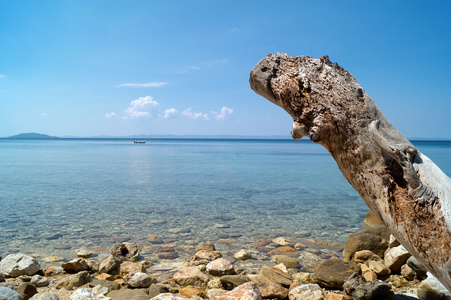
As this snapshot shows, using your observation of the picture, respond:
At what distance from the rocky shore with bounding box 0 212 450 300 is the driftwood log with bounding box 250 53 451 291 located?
2.06 m

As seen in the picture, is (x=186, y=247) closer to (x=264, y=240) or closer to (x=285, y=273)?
(x=264, y=240)

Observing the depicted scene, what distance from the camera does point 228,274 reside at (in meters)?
6.06

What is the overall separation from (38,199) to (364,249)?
44.5 feet

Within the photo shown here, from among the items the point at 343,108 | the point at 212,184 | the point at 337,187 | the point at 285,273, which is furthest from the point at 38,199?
the point at 337,187

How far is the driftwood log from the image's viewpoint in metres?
2.89

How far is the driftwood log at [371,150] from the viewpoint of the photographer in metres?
2.89

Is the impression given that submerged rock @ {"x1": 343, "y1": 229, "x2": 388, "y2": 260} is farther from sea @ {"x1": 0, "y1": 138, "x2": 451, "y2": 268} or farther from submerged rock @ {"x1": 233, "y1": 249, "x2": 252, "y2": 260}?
submerged rock @ {"x1": 233, "y1": 249, "x2": 252, "y2": 260}

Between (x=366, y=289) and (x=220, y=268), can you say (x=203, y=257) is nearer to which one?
(x=220, y=268)

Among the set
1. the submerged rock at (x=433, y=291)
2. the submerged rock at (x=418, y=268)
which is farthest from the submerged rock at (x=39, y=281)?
the submerged rock at (x=418, y=268)

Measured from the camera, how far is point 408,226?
3.01 metres

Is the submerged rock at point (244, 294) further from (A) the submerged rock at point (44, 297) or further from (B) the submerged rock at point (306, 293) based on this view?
(A) the submerged rock at point (44, 297)

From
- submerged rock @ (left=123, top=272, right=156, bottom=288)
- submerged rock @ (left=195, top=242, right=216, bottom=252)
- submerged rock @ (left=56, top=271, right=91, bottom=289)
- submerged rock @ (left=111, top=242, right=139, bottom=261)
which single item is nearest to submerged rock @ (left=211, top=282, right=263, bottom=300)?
submerged rock @ (left=123, top=272, right=156, bottom=288)

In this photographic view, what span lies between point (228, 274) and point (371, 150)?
4026mm

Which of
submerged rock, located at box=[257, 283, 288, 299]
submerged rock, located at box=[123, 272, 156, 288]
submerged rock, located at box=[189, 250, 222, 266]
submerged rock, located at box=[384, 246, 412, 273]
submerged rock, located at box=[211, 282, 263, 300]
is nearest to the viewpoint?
submerged rock, located at box=[211, 282, 263, 300]
